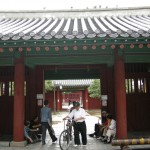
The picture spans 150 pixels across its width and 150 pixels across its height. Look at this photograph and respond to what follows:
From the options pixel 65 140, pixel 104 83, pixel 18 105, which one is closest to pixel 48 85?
pixel 104 83

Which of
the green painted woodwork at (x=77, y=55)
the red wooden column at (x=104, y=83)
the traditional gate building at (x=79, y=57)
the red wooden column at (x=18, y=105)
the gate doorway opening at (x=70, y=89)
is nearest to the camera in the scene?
the traditional gate building at (x=79, y=57)

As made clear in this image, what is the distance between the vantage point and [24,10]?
15328 millimetres

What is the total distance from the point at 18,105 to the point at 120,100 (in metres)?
3.50

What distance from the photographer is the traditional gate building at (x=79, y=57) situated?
8211 millimetres

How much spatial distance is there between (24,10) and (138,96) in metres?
7.62

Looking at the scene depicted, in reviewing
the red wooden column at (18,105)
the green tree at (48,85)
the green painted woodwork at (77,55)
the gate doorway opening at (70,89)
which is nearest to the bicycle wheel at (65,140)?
the red wooden column at (18,105)

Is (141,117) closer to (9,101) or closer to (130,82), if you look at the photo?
(130,82)

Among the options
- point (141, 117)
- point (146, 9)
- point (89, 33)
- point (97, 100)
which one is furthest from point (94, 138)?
point (97, 100)

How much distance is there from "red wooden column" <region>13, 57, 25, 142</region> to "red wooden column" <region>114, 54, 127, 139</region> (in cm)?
329

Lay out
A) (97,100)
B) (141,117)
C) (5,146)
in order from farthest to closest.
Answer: (97,100) < (141,117) < (5,146)

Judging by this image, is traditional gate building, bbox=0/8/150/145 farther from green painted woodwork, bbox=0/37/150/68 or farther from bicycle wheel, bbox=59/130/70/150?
bicycle wheel, bbox=59/130/70/150

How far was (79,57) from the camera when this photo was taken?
10.2 m

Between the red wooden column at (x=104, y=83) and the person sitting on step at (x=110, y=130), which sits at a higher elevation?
the red wooden column at (x=104, y=83)

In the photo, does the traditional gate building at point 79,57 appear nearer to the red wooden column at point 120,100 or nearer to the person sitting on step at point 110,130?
the red wooden column at point 120,100
